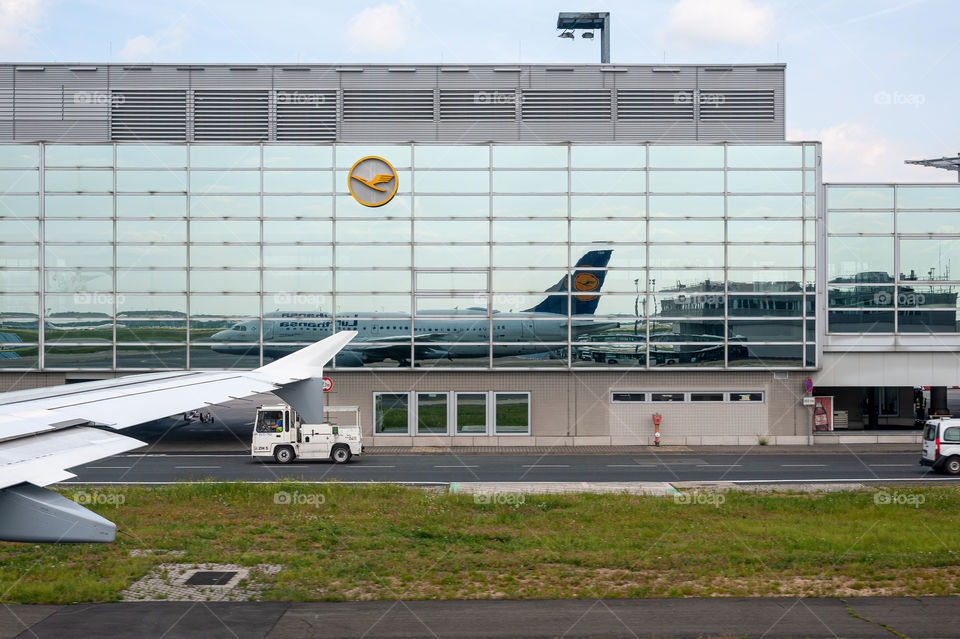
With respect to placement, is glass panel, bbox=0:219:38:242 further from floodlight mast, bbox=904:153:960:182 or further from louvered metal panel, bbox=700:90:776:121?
floodlight mast, bbox=904:153:960:182

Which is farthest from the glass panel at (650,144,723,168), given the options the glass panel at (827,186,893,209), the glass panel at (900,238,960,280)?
the glass panel at (900,238,960,280)

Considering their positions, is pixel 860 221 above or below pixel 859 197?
below

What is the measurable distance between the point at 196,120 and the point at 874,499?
33.0 meters

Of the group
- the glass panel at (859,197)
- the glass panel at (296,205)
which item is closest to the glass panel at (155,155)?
the glass panel at (296,205)

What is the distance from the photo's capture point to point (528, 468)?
2925 centimetres

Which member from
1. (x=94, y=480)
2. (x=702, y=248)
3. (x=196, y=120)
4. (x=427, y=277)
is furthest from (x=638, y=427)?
(x=196, y=120)

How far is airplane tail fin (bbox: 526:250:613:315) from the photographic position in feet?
123

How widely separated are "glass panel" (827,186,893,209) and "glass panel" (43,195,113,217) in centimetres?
3323

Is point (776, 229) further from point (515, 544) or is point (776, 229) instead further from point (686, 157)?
point (515, 544)

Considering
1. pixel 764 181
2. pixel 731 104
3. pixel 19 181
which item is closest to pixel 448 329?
pixel 764 181

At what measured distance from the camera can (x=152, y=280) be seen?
123 feet

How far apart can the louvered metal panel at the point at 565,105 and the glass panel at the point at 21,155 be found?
22.6 metres

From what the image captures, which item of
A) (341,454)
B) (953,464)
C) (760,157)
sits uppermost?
(760,157)

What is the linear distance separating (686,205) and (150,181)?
970 inches
